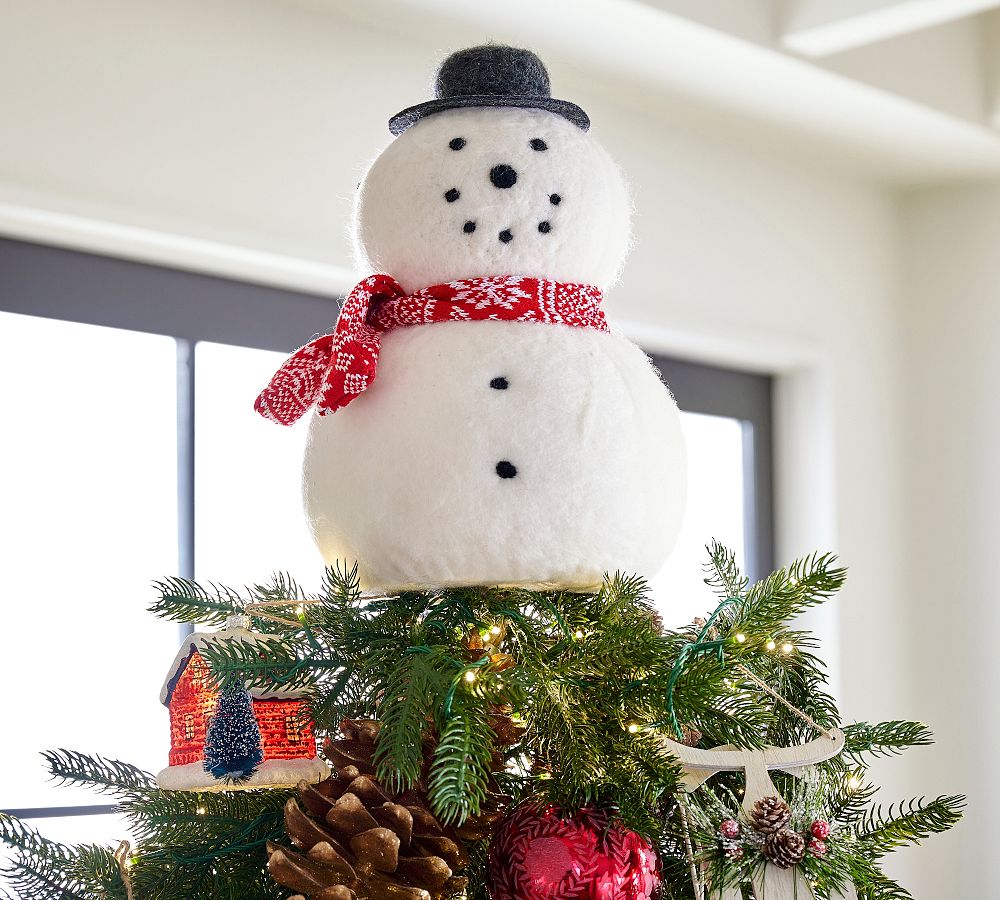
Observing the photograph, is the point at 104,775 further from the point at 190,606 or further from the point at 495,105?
the point at 495,105

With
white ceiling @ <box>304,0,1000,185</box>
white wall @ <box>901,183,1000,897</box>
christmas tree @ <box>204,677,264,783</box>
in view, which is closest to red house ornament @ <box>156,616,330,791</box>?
christmas tree @ <box>204,677,264,783</box>

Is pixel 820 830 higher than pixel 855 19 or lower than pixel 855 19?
lower

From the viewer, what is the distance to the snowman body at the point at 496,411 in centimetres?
59

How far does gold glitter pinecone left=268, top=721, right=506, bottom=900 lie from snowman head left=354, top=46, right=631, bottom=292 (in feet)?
0.86

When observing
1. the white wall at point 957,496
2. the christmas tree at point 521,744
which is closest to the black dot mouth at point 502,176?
the christmas tree at point 521,744

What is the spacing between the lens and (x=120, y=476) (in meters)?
1.51

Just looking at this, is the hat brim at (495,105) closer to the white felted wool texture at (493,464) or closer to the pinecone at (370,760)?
the white felted wool texture at (493,464)

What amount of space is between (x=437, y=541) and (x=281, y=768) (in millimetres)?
163

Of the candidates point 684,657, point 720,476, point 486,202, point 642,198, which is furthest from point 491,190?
point 720,476

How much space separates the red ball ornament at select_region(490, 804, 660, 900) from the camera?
0.55m

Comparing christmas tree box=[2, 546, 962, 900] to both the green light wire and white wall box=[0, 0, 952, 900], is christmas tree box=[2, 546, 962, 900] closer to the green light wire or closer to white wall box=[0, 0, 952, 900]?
the green light wire

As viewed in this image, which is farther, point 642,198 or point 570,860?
point 642,198

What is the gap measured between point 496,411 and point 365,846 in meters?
0.21

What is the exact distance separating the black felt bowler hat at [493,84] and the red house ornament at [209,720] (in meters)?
Answer: 0.30
